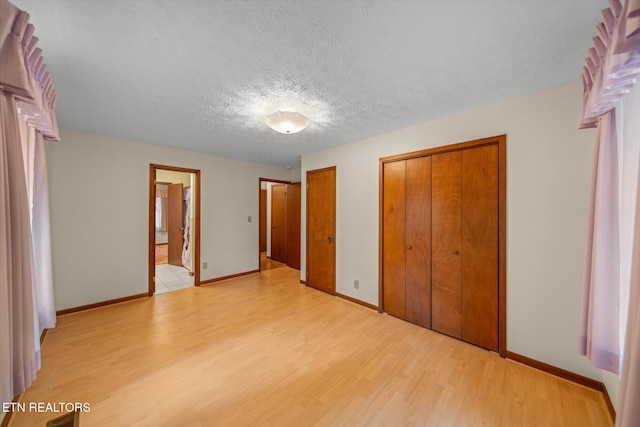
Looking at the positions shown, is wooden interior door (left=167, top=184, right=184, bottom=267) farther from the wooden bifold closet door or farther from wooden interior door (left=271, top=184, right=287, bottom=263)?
the wooden bifold closet door

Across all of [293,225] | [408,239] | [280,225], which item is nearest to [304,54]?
[408,239]

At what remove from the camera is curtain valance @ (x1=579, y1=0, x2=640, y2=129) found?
2.44ft

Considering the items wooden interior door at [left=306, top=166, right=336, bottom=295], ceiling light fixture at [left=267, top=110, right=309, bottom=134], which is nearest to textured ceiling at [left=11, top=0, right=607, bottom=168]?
ceiling light fixture at [left=267, top=110, right=309, bottom=134]

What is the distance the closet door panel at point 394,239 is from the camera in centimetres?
273

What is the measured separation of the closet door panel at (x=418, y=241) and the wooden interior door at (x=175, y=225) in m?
4.94

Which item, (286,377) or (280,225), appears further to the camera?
(280,225)

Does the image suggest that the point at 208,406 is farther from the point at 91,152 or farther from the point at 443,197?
the point at 91,152

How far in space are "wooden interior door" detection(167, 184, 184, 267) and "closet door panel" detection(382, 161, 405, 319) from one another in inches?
183

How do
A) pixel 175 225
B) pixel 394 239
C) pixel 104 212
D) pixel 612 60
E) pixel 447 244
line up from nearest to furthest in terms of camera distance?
pixel 612 60, pixel 447 244, pixel 394 239, pixel 104 212, pixel 175 225

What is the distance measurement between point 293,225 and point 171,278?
2691 mm

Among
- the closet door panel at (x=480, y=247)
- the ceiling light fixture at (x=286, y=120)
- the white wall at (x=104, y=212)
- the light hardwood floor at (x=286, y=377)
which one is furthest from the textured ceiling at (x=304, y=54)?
the light hardwood floor at (x=286, y=377)

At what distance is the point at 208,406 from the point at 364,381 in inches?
44.7

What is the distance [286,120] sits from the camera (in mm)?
2055

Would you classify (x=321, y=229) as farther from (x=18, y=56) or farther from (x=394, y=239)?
(x=18, y=56)
